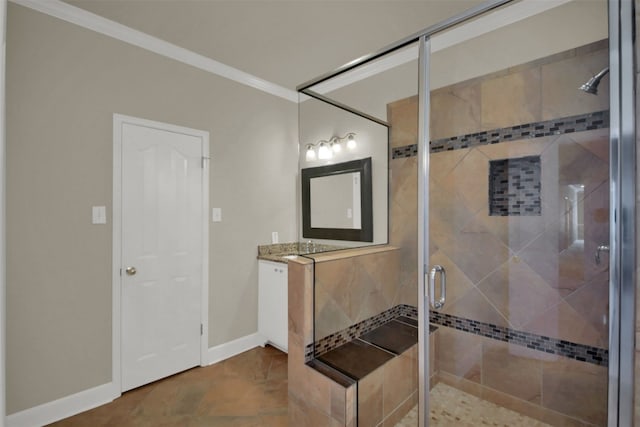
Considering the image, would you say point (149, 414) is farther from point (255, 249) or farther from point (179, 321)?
point (255, 249)

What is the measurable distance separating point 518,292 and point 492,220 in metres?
0.44

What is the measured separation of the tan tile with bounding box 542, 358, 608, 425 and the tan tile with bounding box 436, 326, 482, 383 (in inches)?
13.1

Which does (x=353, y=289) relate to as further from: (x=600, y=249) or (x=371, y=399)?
(x=600, y=249)

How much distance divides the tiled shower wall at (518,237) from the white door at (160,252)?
5.68 feet

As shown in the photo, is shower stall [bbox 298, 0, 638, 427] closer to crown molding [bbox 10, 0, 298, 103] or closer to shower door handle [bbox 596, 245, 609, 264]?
shower door handle [bbox 596, 245, 609, 264]

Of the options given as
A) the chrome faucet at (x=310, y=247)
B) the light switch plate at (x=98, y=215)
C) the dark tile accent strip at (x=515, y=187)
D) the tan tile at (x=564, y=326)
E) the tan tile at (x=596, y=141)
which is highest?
the tan tile at (x=596, y=141)

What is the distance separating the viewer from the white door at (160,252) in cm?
224

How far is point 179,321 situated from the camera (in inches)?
98.0

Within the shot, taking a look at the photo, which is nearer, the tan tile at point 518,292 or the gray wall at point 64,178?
the tan tile at point 518,292

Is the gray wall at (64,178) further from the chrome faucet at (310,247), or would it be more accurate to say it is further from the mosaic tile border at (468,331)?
the mosaic tile border at (468,331)

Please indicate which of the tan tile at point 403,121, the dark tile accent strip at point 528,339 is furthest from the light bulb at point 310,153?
the dark tile accent strip at point 528,339

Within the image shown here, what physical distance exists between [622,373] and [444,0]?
2.17 m

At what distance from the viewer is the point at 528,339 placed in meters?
1.67

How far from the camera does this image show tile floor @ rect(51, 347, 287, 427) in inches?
75.6
